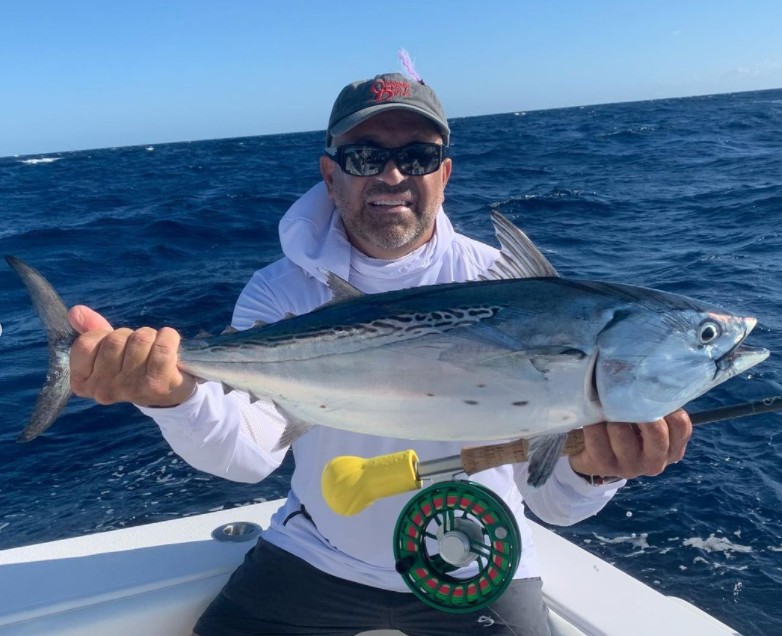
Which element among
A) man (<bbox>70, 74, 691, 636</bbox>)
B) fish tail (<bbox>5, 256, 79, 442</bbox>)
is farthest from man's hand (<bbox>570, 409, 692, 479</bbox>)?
fish tail (<bbox>5, 256, 79, 442</bbox>)

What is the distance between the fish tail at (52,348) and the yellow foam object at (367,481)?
3.11 ft

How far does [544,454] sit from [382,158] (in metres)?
1.52

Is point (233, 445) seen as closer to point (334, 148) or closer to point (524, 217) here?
point (334, 148)

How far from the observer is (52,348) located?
2354 mm

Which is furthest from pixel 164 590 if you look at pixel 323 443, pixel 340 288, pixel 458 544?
pixel 340 288

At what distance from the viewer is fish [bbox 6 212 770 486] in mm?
1948

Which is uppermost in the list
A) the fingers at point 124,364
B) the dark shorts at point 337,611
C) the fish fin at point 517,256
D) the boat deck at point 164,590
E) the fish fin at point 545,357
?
the fish fin at point 517,256

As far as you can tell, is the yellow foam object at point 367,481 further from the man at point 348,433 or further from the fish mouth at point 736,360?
the fish mouth at point 736,360

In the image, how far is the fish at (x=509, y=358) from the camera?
195cm

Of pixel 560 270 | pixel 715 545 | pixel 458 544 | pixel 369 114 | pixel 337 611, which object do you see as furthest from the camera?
pixel 560 270

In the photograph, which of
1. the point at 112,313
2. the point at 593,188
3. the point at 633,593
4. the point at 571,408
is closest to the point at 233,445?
the point at 571,408

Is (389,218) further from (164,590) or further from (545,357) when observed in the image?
(164,590)

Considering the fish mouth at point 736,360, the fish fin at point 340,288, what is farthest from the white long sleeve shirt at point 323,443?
the fish mouth at point 736,360

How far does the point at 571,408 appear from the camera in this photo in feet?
6.44
